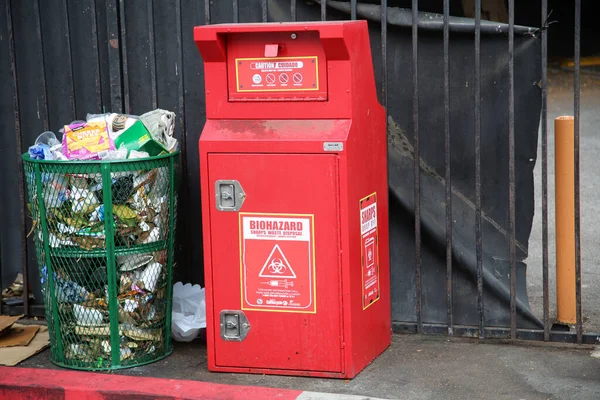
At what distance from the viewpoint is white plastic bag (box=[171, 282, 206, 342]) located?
183 inches

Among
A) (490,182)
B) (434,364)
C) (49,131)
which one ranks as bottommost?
(434,364)

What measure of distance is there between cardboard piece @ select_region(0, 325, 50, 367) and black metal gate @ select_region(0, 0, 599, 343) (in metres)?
0.40

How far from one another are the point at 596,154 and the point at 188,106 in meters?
5.62

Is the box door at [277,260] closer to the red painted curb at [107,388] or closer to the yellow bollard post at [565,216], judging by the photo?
the red painted curb at [107,388]

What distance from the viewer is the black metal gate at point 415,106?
4441 mm

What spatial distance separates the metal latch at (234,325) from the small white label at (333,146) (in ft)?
2.91

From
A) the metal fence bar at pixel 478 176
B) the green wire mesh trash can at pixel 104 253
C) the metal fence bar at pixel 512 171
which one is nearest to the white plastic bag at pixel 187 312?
the green wire mesh trash can at pixel 104 253

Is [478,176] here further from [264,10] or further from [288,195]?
[264,10]

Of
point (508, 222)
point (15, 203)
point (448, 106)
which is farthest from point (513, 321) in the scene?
point (15, 203)

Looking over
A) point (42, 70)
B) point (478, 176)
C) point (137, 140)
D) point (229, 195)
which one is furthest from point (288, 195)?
point (42, 70)

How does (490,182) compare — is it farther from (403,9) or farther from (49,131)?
(49,131)

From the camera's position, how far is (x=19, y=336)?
481 cm

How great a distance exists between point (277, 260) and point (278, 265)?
0.02 metres

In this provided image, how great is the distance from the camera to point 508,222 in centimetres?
457
